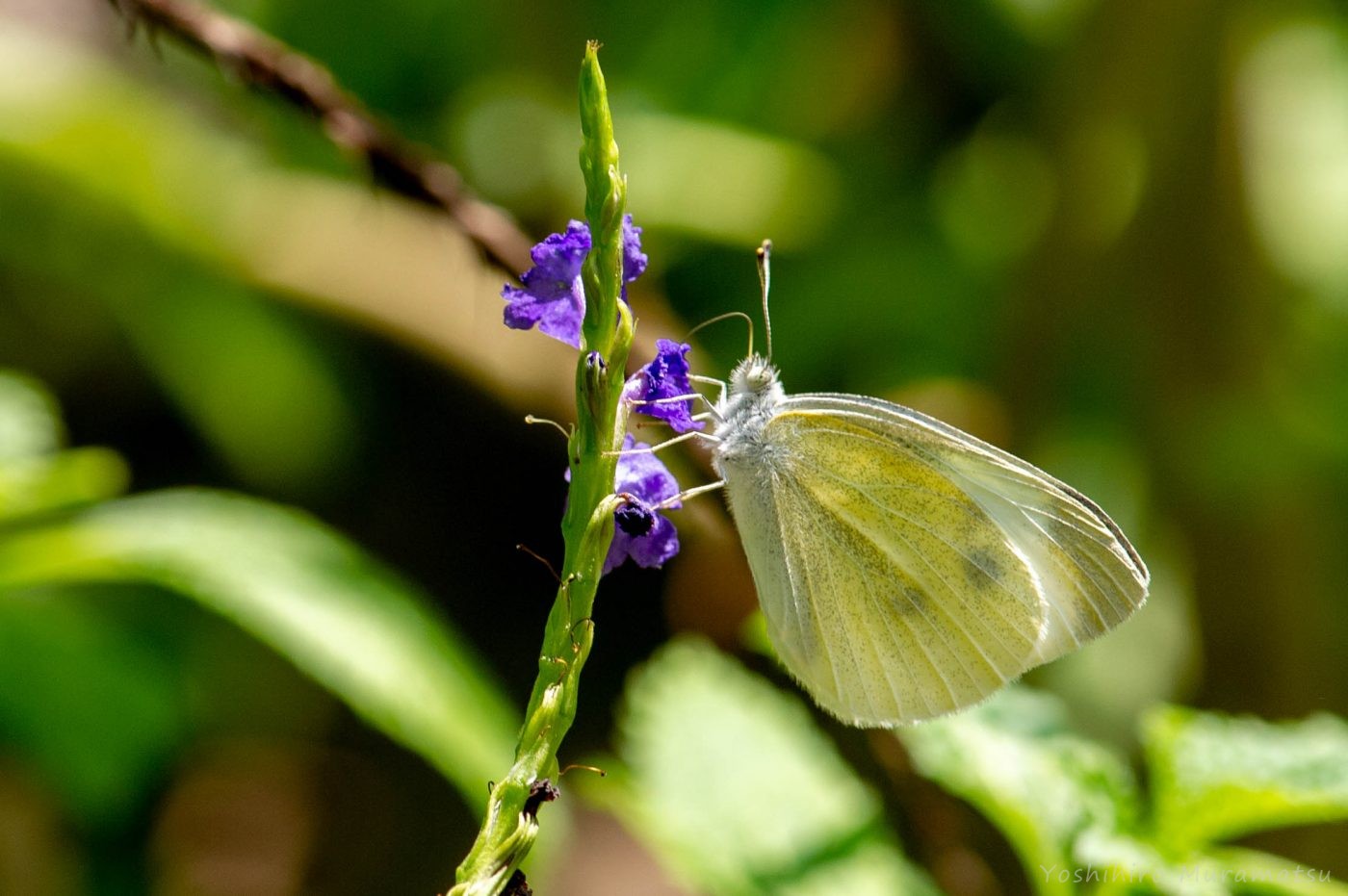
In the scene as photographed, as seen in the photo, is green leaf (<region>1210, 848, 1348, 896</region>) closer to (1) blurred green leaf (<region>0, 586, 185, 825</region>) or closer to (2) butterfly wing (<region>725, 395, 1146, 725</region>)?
(2) butterfly wing (<region>725, 395, 1146, 725</region>)

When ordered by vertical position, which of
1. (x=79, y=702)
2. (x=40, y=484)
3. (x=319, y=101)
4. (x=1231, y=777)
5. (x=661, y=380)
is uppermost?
(x=319, y=101)

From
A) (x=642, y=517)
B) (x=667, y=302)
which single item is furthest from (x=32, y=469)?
(x=667, y=302)

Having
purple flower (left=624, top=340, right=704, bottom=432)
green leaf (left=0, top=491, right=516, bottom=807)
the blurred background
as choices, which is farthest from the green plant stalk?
the blurred background

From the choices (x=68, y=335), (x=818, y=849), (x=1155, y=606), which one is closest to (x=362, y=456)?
(x=68, y=335)

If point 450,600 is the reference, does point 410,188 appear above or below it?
above

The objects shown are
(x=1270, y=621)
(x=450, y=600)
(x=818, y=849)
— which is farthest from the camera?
(x=450, y=600)

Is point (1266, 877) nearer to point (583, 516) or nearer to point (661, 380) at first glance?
point (661, 380)

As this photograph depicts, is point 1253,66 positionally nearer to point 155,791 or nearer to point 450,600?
point 450,600

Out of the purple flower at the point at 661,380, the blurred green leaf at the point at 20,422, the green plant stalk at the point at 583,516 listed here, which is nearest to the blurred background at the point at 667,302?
the blurred green leaf at the point at 20,422
